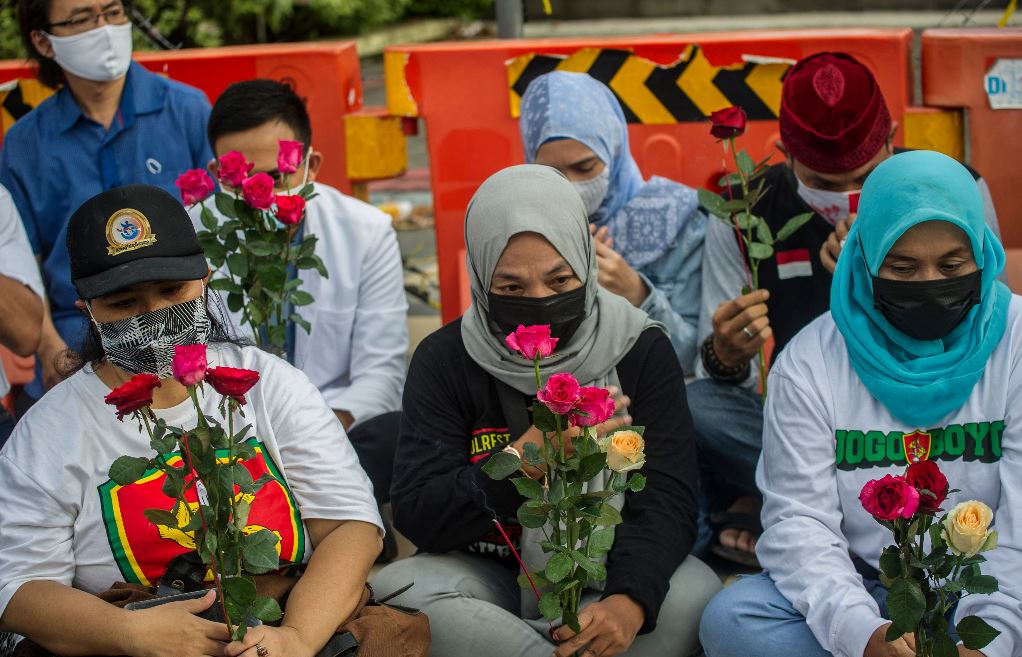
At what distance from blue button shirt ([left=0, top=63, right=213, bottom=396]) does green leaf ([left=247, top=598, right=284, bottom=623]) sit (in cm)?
241

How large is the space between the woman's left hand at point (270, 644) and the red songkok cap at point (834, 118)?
78.8 inches

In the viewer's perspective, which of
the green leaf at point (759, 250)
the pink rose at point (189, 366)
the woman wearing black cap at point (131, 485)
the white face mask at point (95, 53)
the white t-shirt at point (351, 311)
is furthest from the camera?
the white face mask at point (95, 53)

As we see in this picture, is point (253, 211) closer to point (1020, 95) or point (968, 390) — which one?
point (968, 390)

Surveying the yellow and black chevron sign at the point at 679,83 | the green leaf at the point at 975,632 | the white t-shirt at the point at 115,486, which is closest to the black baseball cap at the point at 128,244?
the white t-shirt at the point at 115,486

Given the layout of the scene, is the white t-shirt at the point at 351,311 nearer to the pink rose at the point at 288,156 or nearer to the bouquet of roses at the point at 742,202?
the pink rose at the point at 288,156

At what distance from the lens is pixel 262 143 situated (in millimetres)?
4152

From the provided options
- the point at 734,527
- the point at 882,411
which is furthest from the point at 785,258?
the point at 882,411

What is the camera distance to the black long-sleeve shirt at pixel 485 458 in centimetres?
311

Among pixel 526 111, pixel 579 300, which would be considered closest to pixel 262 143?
pixel 526 111

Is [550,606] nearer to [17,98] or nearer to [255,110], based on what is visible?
[255,110]

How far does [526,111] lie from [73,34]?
1.71 meters

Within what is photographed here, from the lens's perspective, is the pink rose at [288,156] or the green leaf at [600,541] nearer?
the green leaf at [600,541]

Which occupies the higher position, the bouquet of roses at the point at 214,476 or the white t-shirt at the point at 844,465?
the bouquet of roses at the point at 214,476

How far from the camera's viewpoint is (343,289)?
170 inches
